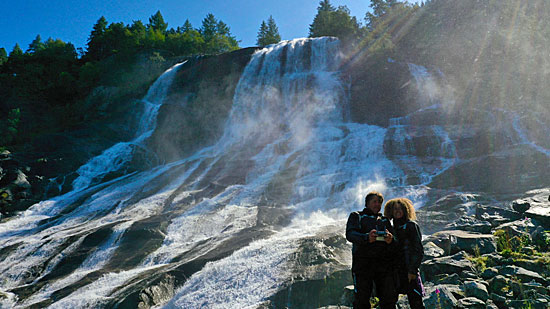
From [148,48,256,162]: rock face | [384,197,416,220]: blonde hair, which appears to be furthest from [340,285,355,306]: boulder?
[148,48,256,162]: rock face

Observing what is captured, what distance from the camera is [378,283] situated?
3797 millimetres

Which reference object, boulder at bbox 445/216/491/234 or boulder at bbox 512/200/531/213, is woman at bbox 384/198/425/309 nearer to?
boulder at bbox 445/216/491/234

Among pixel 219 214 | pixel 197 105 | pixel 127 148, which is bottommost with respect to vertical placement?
pixel 219 214

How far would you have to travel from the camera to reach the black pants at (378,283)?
3742 mm

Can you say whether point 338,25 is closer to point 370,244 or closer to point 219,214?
point 219,214

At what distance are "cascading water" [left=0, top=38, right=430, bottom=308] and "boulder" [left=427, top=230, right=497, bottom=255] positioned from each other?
134 inches

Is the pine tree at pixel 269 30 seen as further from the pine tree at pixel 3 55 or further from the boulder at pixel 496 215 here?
the boulder at pixel 496 215

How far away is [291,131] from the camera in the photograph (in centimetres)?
2392

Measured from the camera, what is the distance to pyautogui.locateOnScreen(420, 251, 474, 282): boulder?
553 centimetres

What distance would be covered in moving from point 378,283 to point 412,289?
0.41 m

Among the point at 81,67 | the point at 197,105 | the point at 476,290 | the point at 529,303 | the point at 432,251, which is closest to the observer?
the point at 529,303

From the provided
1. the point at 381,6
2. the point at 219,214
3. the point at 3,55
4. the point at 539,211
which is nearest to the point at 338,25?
the point at 381,6

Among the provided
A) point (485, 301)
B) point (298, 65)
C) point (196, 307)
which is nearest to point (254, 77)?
point (298, 65)

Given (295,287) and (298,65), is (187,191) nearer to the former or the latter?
(295,287)
